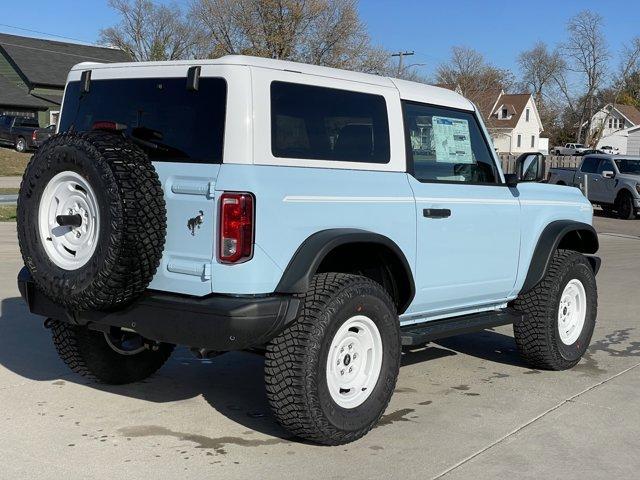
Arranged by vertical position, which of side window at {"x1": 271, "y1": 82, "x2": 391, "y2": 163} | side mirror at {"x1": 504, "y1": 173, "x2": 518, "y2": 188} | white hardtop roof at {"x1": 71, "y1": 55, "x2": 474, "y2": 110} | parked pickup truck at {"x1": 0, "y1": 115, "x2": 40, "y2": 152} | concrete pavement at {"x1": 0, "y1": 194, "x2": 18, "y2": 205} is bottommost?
concrete pavement at {"x1": 0, "y1": 194, "x2": 18, "y2": 205}

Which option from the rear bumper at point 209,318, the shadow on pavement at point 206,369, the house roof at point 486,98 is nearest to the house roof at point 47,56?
the house roof at point 486,98

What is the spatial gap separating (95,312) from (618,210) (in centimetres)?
2145

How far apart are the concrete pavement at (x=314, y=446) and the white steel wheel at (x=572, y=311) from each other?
297 mm

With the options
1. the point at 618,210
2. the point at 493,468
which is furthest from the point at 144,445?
the point at 618,210

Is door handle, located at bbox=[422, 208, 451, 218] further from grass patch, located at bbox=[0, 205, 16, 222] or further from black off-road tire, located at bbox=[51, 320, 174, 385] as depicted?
grass patch, located at bbox=[0, 205, 16, 222]

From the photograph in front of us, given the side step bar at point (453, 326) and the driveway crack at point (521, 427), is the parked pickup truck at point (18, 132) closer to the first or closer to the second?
the side step bar at point (453, 326)

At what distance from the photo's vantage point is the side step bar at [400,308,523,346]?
529cm

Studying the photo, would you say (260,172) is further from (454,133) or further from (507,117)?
(507,117)

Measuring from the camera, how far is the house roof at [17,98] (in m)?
45.1

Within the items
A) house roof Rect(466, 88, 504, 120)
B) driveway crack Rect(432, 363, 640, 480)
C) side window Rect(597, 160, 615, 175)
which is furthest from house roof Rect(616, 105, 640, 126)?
driveway crack Rect(432, 363, 640, 480)

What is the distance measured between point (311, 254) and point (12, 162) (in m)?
32.5

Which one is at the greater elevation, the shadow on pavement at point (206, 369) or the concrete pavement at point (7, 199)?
the concrete pavement at point (7, 199)

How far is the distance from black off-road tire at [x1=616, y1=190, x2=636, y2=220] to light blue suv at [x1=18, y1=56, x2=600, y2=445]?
1894 centimetres

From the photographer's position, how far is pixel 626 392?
6.04 metres
